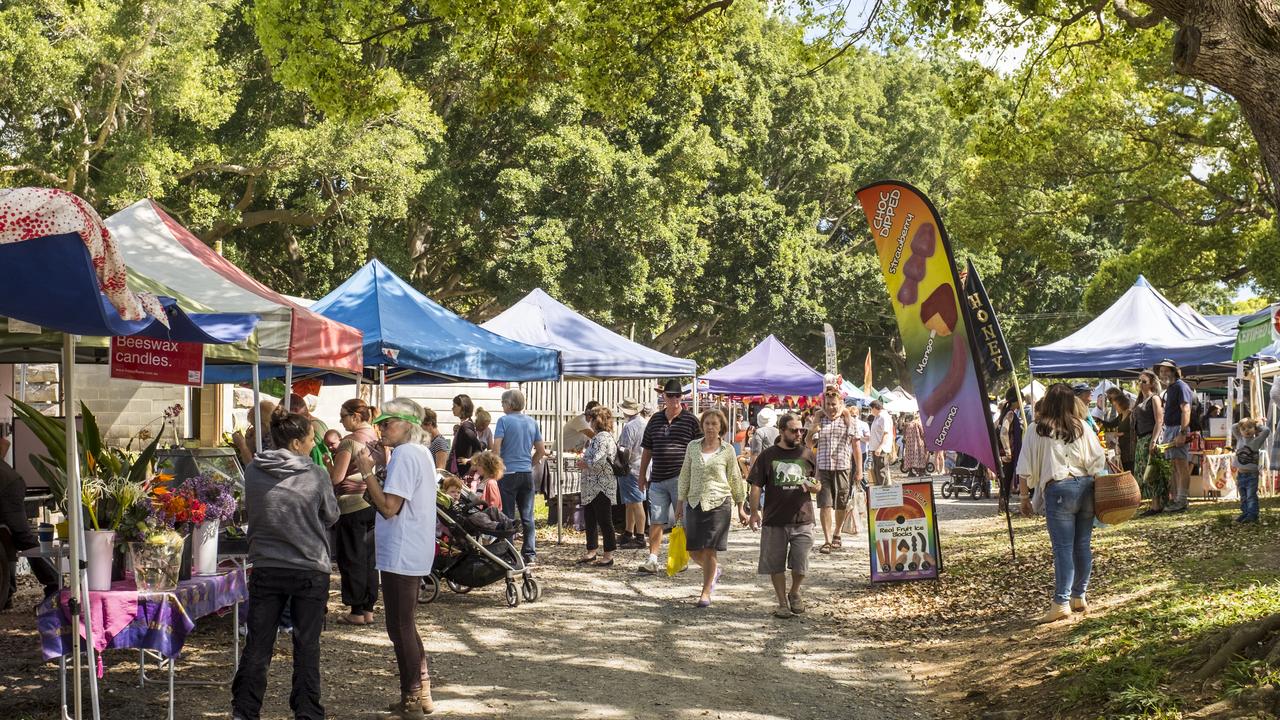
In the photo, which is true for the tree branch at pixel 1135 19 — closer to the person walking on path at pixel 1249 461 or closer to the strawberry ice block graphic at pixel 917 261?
the strawberry ice block graphic at pixel 917 261

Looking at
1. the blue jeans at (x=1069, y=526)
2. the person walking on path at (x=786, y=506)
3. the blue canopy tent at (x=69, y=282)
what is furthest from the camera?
the person walking on path at (x=786, y=506)

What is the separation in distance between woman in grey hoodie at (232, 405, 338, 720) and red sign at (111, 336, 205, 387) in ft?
6.43

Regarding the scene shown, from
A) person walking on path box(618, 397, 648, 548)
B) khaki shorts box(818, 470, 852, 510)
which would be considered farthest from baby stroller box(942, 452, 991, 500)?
person walking on path box(618, 397, 648, 548)

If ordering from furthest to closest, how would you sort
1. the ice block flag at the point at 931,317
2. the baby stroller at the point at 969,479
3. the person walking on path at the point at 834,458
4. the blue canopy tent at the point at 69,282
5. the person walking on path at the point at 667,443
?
the baby stroller at the point at 969,479
the person walking on path at the point at 834,458
the person walking on path at the point at 667,443
the ice block flag at the point at 931,317
the blue canopy tent at the point at 69,282

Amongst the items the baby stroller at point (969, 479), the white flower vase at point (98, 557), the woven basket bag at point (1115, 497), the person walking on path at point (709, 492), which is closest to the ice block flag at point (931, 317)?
the woven basket bag at point (1115, 497)

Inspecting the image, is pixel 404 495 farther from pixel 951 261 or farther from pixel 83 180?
pixel 83 180

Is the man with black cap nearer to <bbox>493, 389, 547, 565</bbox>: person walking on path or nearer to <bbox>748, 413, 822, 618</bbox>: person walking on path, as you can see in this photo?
<bbox>748, 413, 822, 618</bbox>: person walking on path

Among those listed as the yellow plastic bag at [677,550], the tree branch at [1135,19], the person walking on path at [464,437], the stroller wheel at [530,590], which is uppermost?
the tree branch at [1135,19]

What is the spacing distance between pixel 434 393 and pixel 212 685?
17.5 meters

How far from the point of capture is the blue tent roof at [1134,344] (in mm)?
18391

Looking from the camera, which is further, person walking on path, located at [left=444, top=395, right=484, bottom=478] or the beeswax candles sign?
person walking on path, located at [left=444, top=395, right=484, bottom=478]

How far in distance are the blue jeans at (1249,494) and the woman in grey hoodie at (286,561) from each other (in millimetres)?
10891

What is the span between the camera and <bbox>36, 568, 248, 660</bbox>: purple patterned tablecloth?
20.1 feet

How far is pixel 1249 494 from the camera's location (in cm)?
1355
